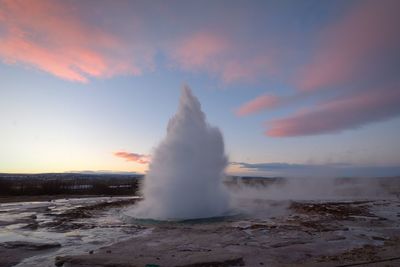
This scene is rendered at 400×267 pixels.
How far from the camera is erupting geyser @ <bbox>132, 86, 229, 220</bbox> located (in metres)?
22.7

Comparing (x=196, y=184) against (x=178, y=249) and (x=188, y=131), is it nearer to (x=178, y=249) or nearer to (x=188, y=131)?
(x=188, y=131)

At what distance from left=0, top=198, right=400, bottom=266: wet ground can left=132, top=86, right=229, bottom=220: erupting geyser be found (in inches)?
93.1

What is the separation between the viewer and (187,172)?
23.8 meters

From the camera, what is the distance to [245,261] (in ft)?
35.5

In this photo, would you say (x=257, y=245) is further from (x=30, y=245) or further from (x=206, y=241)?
(x=30, y=245)

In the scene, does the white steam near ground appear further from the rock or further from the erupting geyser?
the rock

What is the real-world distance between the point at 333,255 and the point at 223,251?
3452mm

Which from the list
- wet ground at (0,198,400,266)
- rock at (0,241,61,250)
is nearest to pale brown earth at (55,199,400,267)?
wet ground at (0,198,400,266)

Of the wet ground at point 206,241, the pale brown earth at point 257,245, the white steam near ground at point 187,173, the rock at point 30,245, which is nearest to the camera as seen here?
the pale brown earth at point 257,245

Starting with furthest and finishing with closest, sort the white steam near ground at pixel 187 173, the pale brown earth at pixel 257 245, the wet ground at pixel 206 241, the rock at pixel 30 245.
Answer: the white steam near ground at pixel 187 173
the rock at pixel 30 245
the wet ground at pixel 206 241
the pale brown earth at pixel 257 245

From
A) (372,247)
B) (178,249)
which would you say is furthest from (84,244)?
(372,247)

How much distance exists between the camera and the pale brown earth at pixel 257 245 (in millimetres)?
10727

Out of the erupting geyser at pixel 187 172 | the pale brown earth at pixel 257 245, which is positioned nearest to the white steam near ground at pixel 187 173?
the erupting geyser at pixel 187 172

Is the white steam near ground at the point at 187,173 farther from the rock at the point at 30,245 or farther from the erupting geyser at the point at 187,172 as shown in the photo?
the rock at the point at 30,245
